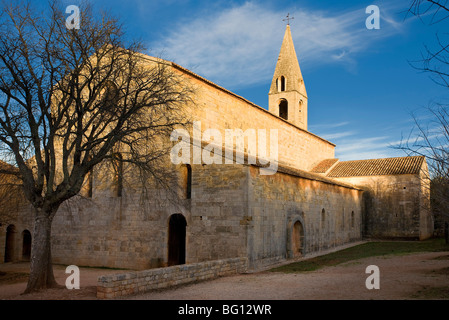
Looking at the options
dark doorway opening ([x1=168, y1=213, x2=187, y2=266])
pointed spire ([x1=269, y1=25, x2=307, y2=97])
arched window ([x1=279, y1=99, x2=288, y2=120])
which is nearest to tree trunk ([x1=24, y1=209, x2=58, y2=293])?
dark doorway opening ([x1=168, y1=213, x2=187, y2=266])

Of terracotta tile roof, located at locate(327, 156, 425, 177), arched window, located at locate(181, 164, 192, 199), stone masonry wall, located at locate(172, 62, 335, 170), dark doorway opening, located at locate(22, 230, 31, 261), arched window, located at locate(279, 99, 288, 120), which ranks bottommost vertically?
dark doorway opening, located at locate(22, 230, 31, 261)

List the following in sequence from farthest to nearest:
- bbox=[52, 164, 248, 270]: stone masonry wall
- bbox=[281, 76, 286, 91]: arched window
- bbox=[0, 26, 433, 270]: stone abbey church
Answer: bbox=[281, 76, 286, 91]: arched window, bbox=[0, 26, 433, 270]: stone abbey church, bbox=[52, 164, 248, 270]: stone masonry wall

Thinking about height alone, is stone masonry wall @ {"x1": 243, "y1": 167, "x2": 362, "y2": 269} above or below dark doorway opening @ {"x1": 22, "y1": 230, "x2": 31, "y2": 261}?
above

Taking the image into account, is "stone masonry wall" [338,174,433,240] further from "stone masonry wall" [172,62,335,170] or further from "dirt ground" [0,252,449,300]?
"dirt ground" [0,252,449,300]

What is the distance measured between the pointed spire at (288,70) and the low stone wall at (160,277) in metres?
22.1

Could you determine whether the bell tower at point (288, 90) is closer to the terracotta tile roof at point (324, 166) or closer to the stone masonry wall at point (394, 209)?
the terracotta tile roof at point (324, 166)

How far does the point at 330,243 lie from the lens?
2200cm

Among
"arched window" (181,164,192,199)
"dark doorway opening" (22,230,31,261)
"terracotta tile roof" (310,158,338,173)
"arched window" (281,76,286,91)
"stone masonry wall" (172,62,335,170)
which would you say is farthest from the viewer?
"arched window" (281,76,286,91)

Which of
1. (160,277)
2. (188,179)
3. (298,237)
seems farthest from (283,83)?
(160,277)

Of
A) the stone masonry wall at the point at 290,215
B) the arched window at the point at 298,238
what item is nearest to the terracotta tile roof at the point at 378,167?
the stone masonry wall at the point at 290,215

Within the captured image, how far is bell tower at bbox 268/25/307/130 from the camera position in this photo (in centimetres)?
3200

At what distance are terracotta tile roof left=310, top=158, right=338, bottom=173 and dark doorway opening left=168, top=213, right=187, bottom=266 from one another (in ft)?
55.4

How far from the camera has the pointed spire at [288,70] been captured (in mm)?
32250

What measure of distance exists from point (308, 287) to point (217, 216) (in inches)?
203
